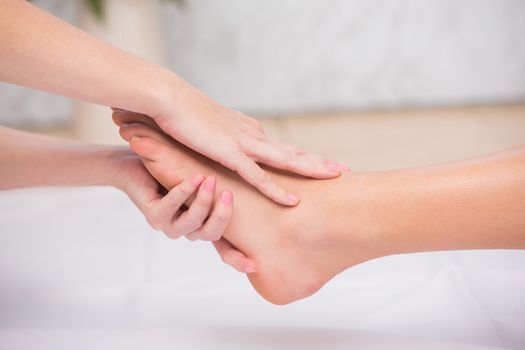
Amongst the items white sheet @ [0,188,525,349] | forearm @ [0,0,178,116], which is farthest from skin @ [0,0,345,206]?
white sheet @ [0,188,525,349]

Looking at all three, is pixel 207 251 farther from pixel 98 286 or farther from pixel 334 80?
pixel 334 80

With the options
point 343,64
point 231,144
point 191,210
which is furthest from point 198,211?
point 343,64

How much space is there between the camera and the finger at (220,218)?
3.26 ft

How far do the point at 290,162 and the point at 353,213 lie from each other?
130mm

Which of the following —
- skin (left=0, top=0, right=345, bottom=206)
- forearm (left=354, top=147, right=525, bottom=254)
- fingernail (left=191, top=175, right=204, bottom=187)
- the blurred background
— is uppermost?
the blurred background

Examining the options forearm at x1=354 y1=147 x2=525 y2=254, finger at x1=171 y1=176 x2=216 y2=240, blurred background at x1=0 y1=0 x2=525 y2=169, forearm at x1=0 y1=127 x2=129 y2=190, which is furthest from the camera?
blurred background at x1=0 y1=0 x2=525 y2=169

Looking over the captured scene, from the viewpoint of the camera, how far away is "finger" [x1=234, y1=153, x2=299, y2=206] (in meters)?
1.00

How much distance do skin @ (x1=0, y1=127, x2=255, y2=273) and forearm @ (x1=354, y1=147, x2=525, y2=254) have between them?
23 centimetres

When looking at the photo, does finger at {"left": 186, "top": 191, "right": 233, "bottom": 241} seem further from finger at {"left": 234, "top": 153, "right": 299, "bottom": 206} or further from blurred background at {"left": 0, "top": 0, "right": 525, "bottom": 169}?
blurred background at {"left": 0, "top": 0, "right": 525, "bottom": 169}

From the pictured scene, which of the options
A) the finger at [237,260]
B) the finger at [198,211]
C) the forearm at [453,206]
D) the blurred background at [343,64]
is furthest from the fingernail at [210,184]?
the blurred background at [343,64]

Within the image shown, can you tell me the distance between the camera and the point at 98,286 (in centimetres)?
118

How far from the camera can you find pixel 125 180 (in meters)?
1.11

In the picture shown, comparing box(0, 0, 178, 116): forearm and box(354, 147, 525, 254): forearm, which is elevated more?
box(0, 0, 178, 116): forearm

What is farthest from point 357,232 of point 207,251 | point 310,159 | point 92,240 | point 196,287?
point 92,240
